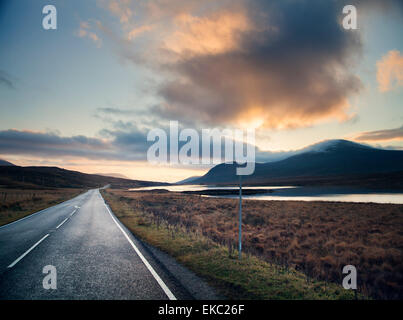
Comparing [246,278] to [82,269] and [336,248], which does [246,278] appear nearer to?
[82,269]

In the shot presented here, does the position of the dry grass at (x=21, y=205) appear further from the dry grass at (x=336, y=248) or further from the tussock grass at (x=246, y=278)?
the dry grass at (x=336, y=248)

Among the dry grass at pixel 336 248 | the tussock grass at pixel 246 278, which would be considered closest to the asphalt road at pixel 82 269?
the tussock grass at pixel 246 278

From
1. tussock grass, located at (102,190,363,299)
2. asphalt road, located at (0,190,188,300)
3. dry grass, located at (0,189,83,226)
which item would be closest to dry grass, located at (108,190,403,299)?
tussock grass, located at (102,190,363,299)

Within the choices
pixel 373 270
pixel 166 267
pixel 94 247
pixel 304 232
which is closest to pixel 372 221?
pixel 304 232

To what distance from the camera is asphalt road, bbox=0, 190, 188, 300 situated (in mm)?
4699

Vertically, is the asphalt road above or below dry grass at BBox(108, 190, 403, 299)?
above

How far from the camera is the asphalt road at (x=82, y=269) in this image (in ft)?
15.4

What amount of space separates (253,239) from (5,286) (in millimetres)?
12413

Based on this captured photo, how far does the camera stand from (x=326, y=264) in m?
9.45

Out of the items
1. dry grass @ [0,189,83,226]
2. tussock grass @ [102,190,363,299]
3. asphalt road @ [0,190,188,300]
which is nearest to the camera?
asphalt road @ [0,190,188,300]

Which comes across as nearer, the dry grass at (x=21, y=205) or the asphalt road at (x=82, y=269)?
the asphalt road at (x=82, y=269)

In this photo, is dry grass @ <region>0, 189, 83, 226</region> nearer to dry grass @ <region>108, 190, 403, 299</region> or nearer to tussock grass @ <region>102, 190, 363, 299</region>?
tussock grass @ <region>102, 190, 363, 299</region>
